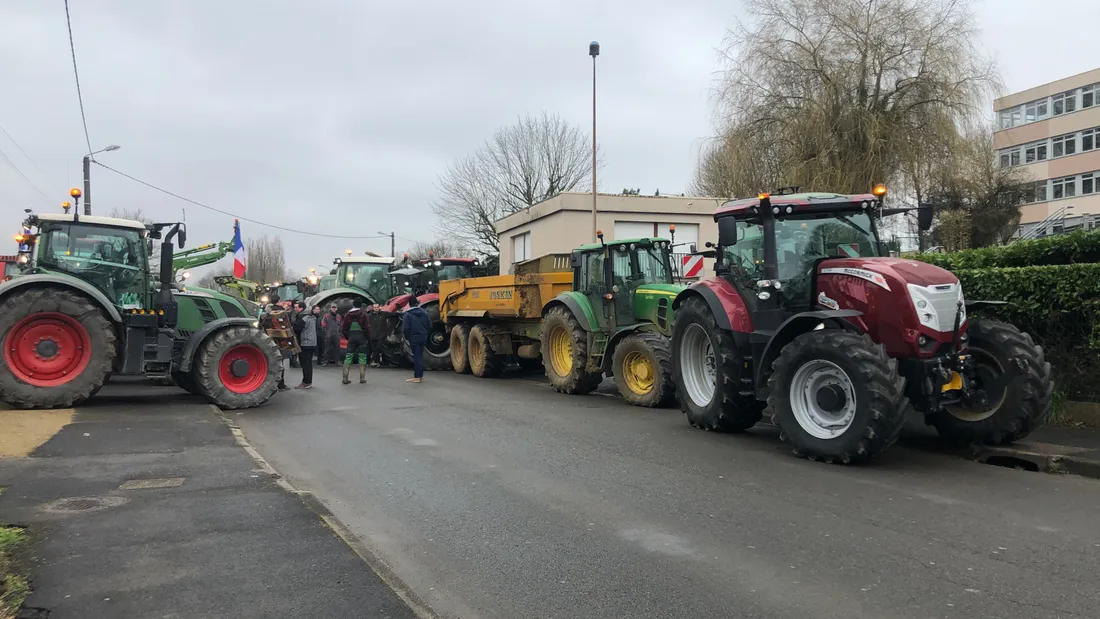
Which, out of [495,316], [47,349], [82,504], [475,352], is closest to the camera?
[82,504]

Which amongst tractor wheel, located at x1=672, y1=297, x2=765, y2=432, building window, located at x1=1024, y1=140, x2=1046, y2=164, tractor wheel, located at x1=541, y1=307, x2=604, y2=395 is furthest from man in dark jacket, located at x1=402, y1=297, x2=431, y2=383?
building window, located at x1=1024, y1=140, x2=1046, y2=164

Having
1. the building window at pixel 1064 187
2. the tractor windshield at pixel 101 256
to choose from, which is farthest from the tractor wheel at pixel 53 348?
the building window at pixel 1064 187

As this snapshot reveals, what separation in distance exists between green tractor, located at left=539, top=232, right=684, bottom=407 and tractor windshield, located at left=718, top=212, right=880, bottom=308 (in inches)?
121

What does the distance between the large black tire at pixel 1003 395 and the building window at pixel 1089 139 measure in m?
42.2

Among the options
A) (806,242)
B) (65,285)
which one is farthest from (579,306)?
(65,285)

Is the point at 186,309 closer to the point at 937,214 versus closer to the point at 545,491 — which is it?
the point at 545,491

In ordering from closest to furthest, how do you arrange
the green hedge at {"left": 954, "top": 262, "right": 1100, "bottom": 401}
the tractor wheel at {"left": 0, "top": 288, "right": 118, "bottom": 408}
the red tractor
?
the red tractor, the green hedge at {"left": 954, "top": 262, "right": 1100, "bottom": 401}, the tractor wheel at {"left": 0, "top": 288, "right": 118, "bottom": 408}

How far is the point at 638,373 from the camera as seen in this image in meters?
11.8

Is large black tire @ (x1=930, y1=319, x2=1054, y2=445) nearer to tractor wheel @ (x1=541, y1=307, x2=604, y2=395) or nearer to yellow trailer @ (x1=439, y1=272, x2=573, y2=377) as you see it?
tractor wheel @ (x1=541, y1=307, x2=604, y2=395)

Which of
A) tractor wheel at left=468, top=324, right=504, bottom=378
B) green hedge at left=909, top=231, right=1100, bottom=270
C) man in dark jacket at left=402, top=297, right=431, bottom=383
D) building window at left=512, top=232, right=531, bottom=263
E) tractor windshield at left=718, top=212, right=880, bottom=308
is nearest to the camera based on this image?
tractor windshield at left=718, top=212, right=880, bottom=308

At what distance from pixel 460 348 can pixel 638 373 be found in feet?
22.1

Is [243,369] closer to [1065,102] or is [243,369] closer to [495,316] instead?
[495,316]

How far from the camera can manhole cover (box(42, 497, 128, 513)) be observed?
5.69m

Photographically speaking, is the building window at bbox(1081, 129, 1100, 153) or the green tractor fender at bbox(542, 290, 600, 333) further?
the building window at bbox(1081, 129, 1100, 153)
